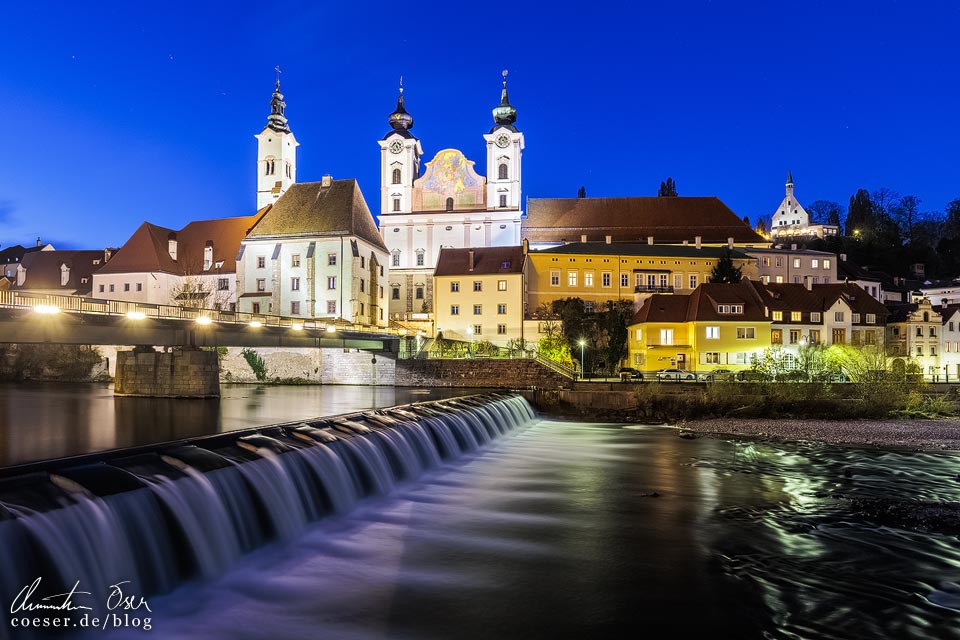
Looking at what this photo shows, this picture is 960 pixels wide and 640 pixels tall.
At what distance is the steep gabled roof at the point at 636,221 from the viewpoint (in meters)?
89.7

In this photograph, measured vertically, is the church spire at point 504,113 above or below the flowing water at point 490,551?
above

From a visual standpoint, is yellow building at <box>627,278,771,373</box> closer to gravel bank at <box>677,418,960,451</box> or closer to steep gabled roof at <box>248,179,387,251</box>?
gravel bank at <box>677,418,960,451</box>

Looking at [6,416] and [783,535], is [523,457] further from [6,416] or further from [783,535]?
[6,416]

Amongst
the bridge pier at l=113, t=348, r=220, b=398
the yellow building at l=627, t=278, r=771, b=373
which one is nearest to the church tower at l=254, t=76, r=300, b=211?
the yellow building at l=627, t=278, r=771, b=373

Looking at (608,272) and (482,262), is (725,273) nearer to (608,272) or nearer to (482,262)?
(608,272)

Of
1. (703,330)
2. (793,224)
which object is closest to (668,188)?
(793,224)

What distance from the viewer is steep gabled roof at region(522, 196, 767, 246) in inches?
3531

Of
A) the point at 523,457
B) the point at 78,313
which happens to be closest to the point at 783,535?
the point at 523,457

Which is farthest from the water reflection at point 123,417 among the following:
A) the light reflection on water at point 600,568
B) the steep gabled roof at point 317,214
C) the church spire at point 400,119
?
the church spire at point 400,119

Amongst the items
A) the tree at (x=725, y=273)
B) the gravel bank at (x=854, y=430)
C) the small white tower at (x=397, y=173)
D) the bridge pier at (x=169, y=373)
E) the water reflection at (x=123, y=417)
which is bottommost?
the gravel bank at (x=854, y=430)

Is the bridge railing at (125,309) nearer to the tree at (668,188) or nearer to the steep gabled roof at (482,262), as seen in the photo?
the steep gabled roof at (482,262)

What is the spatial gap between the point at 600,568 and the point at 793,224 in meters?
175

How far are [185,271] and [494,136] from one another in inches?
1664

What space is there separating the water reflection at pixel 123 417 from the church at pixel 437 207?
53.5 m
